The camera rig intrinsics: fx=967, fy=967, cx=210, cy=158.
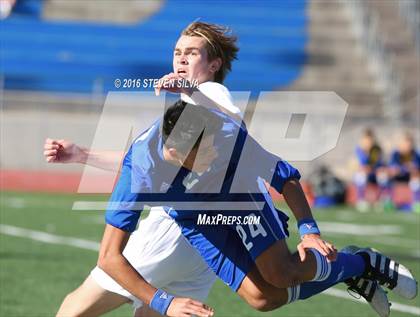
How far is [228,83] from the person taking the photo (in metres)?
22.4

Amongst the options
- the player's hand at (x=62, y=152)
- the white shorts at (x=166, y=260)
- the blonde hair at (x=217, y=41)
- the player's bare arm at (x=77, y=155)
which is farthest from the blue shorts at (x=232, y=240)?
the blonde hair at (x=217, y=41)

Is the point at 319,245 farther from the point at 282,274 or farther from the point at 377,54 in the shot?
the point at 377,54

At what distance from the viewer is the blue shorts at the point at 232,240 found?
15.3 ft

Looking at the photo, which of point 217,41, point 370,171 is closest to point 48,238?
point 217,41

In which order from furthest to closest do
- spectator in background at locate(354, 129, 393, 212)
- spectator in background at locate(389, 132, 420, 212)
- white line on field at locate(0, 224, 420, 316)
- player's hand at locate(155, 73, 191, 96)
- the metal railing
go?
the metal railing
spectator in background at locate(389, 132, 420, 212)
spectator in background at locate(354, 129, 393, 212)
white line on field at locate(0, 224, 420, 316)
player's hand at locate(155, 73, 191, 96)

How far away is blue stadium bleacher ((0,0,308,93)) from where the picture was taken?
891 inches

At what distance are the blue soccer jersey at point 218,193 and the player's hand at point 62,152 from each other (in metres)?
0.45

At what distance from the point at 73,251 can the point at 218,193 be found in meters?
5.70

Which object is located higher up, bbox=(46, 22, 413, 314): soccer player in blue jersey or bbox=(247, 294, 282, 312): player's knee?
bbox=(46, 22, 413, 314): soccer player in blue jersey

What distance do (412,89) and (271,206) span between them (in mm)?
18645

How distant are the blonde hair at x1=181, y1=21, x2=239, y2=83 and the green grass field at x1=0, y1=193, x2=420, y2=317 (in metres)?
2.34

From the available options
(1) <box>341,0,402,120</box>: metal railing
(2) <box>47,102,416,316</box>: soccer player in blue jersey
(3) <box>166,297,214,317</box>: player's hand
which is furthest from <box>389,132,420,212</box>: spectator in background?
(3) <box>166,297,214,317</box>: player's hand

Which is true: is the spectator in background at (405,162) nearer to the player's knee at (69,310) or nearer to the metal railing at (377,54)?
the metal railing at (377,54)

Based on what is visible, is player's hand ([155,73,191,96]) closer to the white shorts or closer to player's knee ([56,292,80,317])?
the white shorts
